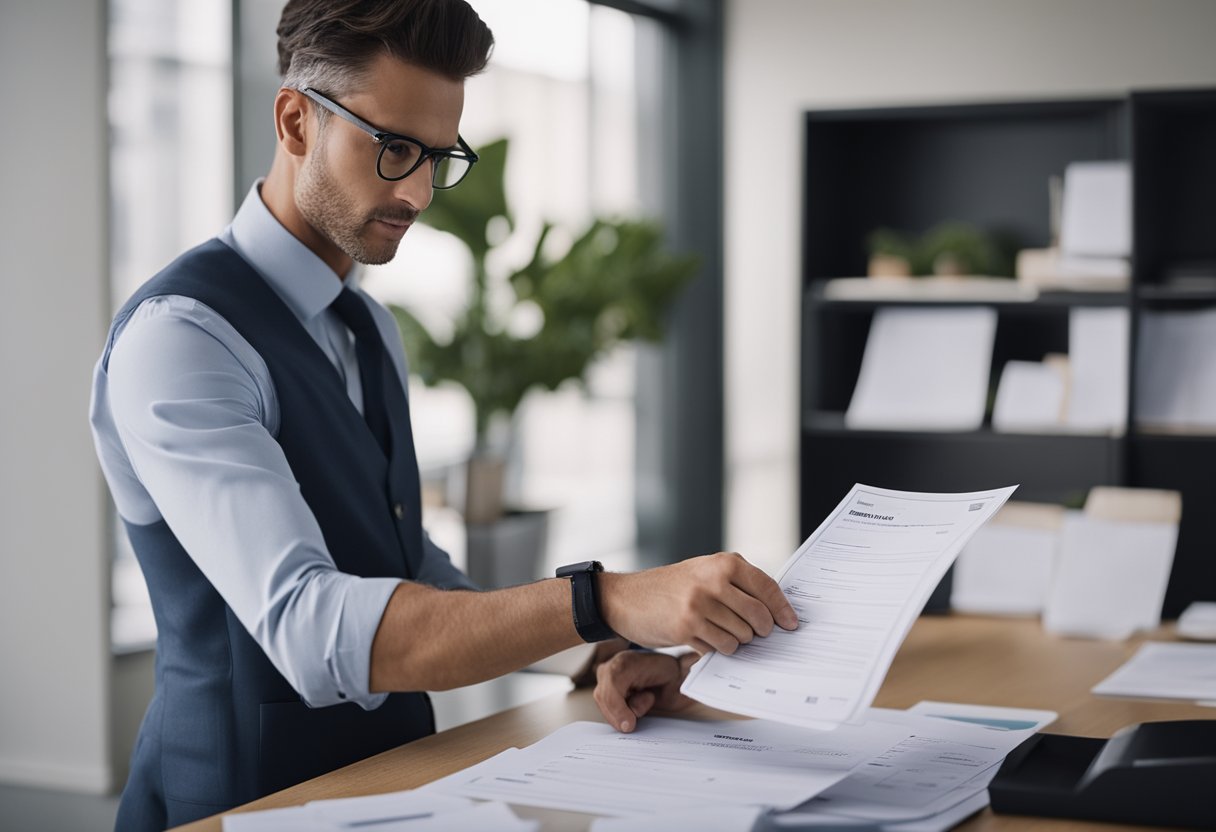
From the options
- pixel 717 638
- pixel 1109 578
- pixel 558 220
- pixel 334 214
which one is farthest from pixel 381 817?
pixel 558 220

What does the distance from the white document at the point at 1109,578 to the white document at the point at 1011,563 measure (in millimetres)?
77

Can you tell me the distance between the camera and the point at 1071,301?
374cm

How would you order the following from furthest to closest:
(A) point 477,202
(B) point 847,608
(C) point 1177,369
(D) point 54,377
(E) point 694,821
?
1. (A) point 477,202
2. (C) point 1177,369
3. (D) point 54,377
4. (B) point 847,608
5. (E) point 694,821

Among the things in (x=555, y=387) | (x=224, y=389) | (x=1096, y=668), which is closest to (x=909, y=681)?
(x=1096, y=668)

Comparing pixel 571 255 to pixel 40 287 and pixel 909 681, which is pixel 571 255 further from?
pixel 909 681

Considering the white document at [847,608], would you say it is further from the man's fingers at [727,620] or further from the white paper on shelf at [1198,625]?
the white paper on shelf at [1198,625]

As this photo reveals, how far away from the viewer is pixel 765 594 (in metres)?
1.25

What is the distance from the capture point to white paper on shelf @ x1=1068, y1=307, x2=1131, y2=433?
357cm

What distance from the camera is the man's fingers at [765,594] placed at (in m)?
1.24

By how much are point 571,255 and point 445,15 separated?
8.93 ft

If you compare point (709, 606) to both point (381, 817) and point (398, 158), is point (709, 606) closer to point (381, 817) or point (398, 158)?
point (381, 817)

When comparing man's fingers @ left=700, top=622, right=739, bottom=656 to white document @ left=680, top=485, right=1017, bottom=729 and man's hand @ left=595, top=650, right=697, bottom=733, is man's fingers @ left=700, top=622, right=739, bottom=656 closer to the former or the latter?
white document @ left=680, top=485, right=1017, bottom=729

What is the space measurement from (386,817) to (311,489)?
48 centimetres

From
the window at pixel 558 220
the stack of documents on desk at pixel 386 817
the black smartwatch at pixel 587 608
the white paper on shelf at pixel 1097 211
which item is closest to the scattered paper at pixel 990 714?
the black smartwatch at pixel 587 608
